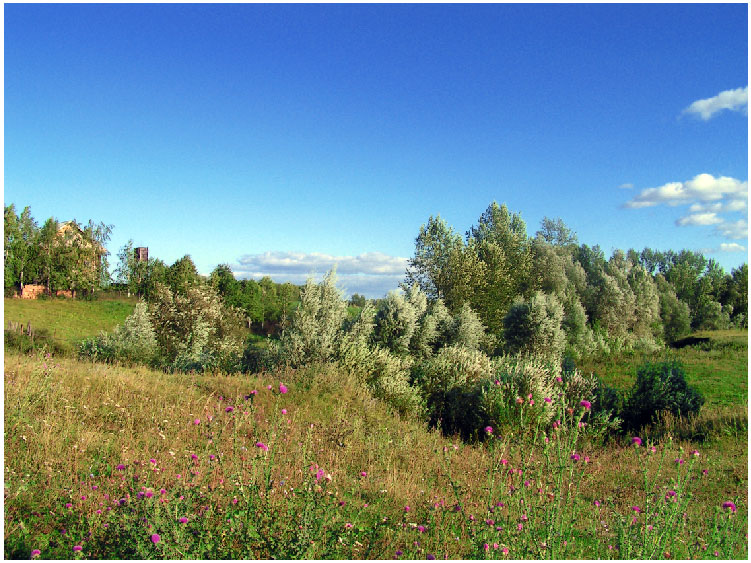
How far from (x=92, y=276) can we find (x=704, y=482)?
150ft

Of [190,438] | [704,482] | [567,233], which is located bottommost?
[704,482]

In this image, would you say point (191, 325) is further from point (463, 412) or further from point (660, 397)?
point (660, 397)

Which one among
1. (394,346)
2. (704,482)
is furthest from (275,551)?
(394,346)

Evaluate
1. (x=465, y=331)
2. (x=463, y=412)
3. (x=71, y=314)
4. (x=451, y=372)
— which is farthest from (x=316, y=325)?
→ (x=71, y=314)

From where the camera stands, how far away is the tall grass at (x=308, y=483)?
11.5 ft

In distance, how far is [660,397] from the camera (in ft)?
37.3

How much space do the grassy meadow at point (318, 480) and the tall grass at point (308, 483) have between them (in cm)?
2

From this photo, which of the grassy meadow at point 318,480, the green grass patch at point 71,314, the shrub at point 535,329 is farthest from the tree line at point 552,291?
the green grass patch at point 71,314

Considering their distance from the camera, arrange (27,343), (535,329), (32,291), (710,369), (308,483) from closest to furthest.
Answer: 1. (308,483)
2. (27,343)
3. (710,369)
4. (535,329)
5. (32,291)

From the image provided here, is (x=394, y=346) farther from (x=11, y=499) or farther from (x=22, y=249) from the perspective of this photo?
(x=22, y=249)

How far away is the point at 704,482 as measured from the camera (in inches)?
281

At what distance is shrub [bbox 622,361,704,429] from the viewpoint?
11297 millimetres

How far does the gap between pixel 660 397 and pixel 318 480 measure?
1032 centimetres

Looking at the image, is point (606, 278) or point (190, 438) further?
point (606, 278)
